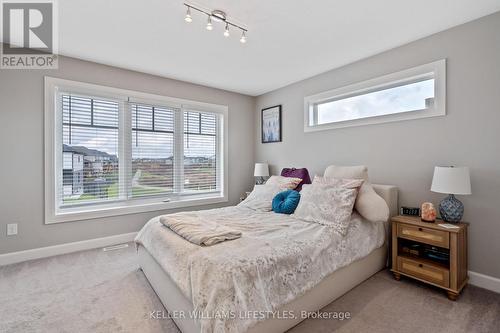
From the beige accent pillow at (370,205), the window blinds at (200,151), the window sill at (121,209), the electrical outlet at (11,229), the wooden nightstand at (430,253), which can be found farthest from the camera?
the window blinds at (200,151)

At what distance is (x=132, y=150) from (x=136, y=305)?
2.28 metres

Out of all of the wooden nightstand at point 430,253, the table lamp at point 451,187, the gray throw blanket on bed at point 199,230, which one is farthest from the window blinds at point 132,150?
the table lamp at point 451,187

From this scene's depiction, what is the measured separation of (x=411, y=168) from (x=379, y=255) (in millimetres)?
1047

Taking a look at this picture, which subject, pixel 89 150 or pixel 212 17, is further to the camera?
pixel 89 150

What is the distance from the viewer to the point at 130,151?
3.49 m

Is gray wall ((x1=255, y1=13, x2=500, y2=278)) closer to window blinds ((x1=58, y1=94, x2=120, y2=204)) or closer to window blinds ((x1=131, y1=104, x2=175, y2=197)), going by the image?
window blinds ((x1=131, y1=104, x2=175, y2=197))

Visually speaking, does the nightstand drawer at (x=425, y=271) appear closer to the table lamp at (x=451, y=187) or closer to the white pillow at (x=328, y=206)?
the table lamp at (x=451, y=187)

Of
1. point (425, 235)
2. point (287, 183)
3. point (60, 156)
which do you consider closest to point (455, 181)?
Answer: point (425, 235)

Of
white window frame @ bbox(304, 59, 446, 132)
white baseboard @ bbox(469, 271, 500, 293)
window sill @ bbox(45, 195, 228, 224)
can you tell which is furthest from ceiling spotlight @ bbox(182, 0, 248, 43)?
white baseboard @ bbox(469, 271, 500, 293)

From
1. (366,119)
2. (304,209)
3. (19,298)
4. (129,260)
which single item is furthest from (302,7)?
(19,298)

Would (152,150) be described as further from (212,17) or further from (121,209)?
(212,17)

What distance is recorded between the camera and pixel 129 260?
2.82 m

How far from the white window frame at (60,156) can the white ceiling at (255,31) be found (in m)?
0.39

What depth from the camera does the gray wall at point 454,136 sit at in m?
2.13
